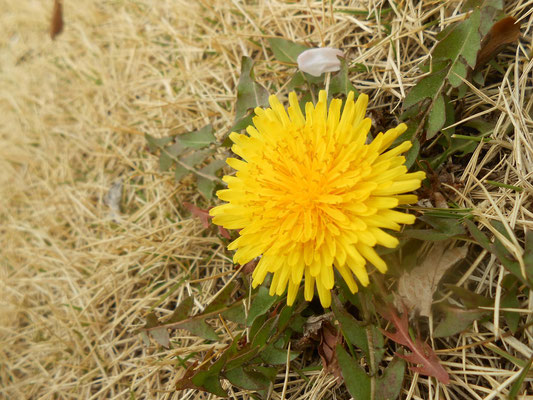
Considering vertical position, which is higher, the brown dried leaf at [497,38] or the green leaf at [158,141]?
the brown dried leaf at [497,38]

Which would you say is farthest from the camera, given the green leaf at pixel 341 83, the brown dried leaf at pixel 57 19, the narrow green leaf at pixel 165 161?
the brown dried leaf at pixel 57 19

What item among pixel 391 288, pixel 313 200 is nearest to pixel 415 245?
pixel 391 288

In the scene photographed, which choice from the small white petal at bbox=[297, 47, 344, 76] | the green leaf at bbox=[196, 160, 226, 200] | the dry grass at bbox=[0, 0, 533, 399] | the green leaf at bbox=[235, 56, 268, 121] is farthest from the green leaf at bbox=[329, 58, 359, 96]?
the green leaf at bbox=[196, 160, 226, 200]

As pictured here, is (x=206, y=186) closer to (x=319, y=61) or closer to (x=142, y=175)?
(x=142, y=175)

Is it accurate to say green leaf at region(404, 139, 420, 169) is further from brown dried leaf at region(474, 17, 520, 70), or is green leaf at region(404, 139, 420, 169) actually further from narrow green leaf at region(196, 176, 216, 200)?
narrow green leaf at region(196, 176, 216, 200)

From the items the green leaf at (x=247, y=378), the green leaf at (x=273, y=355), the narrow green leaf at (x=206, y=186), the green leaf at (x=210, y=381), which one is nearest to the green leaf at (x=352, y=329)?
the green leaf at (x=273, y=355)

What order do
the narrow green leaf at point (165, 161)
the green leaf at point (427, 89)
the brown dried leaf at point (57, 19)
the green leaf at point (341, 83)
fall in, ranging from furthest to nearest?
the brown dried leaf at point (57, 19) → the narrow green leaf at point (165, 161) → the green leaf at point (341, 83) → the green leaf at point (427, 89)

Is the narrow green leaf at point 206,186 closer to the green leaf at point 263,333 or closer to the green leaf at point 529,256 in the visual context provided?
the green leaf at point 263,333
